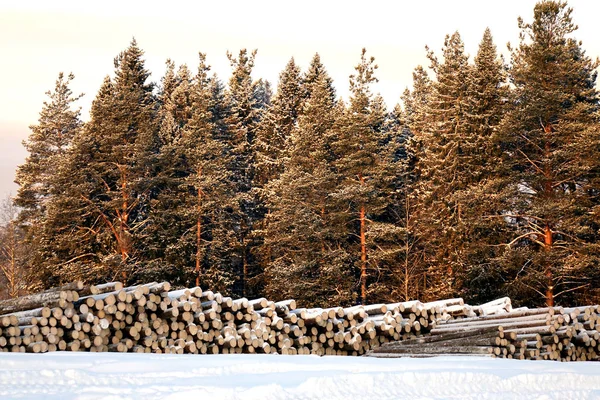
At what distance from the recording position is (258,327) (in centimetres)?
1605

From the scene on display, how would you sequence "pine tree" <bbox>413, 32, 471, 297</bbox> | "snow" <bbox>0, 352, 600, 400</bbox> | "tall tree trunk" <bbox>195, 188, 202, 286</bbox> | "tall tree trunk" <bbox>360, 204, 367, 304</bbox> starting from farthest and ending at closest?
1. "tall tree trunk" <bbox>195, 188, 202, 286</bbox>
2. "tall tree trunk" <bbox>360, 204, 367, 304</bbox>
3. "pine tree" <bbox>413, 32, 471, 297</bbox>
4. "snow" <bbox>0, 352, 600, 400</bbox>

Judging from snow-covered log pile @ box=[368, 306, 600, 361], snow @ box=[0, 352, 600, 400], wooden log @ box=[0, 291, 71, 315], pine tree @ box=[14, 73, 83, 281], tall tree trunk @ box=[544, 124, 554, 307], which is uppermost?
pine tree @ box=[14, 73, 83, 281]

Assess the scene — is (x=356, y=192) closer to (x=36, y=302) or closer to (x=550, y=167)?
(x=550, y=167)

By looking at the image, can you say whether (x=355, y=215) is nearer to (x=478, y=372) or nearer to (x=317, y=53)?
(x=317, y=53)

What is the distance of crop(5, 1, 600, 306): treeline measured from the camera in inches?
1183

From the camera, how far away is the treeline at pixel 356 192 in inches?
1183

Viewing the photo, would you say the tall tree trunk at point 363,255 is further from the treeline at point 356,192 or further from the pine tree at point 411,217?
the pine tree at point 411,217

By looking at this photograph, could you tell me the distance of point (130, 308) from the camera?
1493 cm

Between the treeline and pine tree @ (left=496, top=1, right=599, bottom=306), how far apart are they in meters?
0.08


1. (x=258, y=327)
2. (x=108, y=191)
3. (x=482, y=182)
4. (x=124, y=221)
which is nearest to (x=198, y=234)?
(x=124, y=221)

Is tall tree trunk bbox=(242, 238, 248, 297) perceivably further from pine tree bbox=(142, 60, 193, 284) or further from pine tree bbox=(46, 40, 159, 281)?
pine tree bbox=(46, 40, 159, 281)

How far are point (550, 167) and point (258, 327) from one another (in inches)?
725

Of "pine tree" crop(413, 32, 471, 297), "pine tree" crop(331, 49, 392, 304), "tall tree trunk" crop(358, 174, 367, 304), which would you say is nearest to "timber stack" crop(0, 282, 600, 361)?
"pine tree" crop(413, 32, 471, 297)

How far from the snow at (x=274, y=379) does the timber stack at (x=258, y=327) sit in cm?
265
